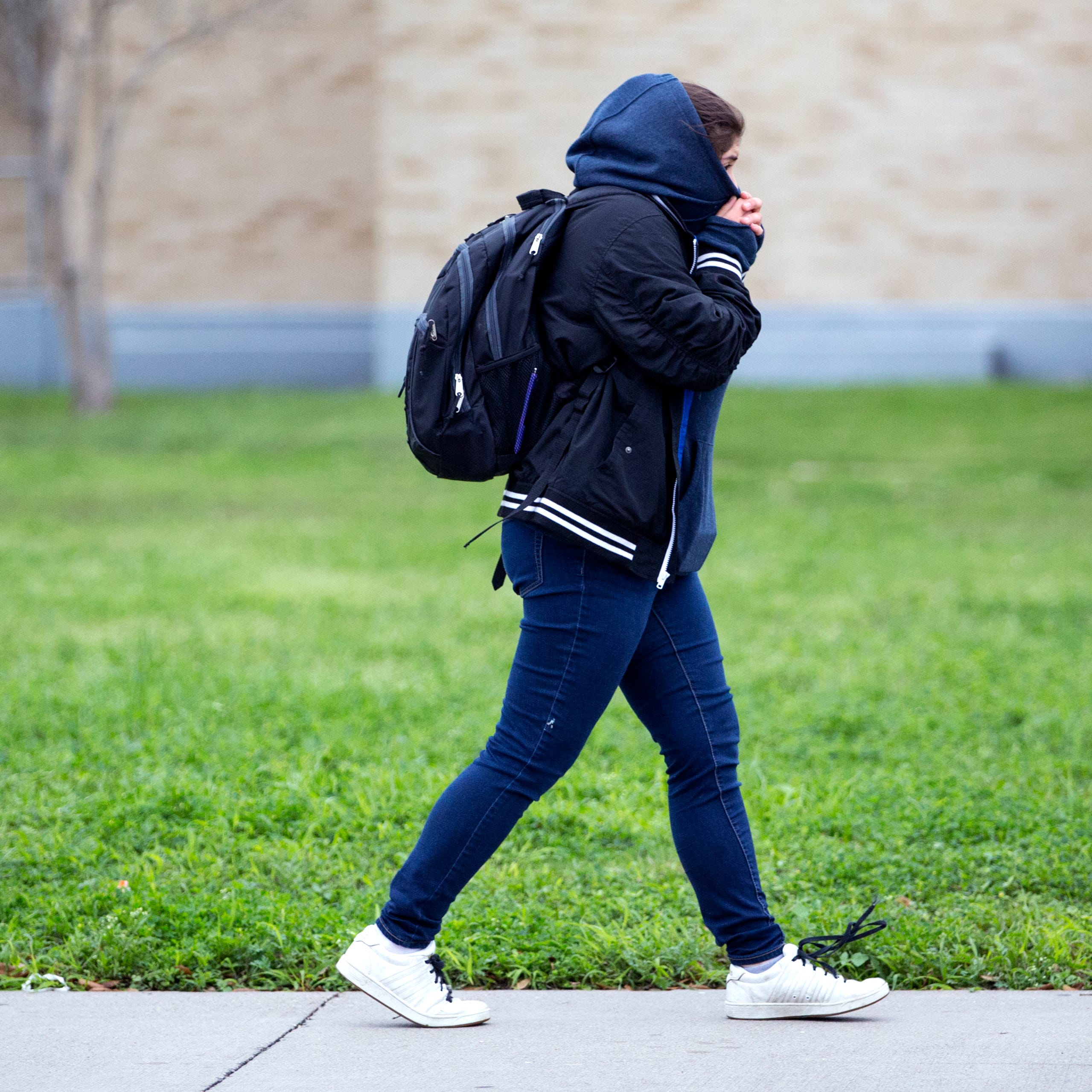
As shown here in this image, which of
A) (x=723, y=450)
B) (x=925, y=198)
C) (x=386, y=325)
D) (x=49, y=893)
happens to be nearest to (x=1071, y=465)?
(x=723, y=450)

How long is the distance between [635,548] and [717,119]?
2.89ft

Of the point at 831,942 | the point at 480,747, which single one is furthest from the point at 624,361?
the point at 480,747

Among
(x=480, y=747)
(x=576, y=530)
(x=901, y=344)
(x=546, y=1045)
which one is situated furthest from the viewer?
(x=901, y=344)

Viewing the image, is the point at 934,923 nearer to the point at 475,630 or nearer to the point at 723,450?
the point at 475,630

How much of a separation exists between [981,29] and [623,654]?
63.1 feet

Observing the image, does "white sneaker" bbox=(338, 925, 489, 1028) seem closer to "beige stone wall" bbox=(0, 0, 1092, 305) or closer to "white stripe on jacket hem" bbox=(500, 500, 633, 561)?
"white stripe on jacket hem" bbox=(500, 500, 633, 561)

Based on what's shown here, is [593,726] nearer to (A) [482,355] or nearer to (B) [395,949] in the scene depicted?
(B) [395,949]

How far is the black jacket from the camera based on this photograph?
2922 millimetres

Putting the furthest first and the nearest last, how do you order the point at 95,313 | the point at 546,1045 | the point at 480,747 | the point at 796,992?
the point at 95,313 → the point at 480,747 → the point at 796,992 → the point at 546,1045

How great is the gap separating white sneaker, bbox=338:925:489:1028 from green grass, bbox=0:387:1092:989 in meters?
0.36

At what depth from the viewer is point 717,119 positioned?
3.07 m

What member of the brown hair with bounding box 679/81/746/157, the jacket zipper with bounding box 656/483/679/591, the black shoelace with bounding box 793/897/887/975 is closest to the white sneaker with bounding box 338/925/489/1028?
the black shoelace with bounding box 793/897/887/975

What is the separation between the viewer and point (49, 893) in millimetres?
4027

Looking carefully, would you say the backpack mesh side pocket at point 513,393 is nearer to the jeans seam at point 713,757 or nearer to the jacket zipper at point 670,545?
the jacket zipper at point 670,545
